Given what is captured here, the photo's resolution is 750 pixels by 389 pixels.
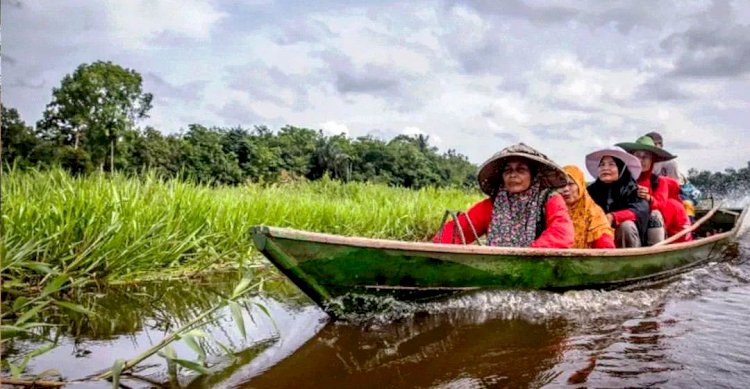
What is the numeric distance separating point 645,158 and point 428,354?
4305 millimetres

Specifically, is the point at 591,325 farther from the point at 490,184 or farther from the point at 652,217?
the point at 652,217

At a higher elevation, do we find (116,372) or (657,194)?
(657,194)

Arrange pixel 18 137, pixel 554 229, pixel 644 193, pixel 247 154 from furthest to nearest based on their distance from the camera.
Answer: pixel 247 154, pixel 18 137, pixel 644 193, pixel 554 229

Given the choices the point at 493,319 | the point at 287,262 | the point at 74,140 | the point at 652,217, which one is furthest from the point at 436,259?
the point at 74,140

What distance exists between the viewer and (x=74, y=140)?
39812 mm

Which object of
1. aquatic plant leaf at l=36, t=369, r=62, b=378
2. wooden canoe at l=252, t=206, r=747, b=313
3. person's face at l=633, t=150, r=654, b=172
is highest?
person's face at l=633, t=150, r=654, b=172

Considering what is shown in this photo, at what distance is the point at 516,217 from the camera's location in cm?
466

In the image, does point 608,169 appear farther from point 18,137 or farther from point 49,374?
point 18,137

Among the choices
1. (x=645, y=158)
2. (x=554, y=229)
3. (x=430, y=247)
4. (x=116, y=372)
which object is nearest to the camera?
(x=116, y=372)

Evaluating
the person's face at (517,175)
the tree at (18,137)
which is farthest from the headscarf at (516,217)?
the tree at (18,137)

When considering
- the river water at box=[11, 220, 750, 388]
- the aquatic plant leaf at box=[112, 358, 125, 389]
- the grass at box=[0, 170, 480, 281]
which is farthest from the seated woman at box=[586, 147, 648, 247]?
the aquatic plant leaf at box=[112, 358, 125, 389]

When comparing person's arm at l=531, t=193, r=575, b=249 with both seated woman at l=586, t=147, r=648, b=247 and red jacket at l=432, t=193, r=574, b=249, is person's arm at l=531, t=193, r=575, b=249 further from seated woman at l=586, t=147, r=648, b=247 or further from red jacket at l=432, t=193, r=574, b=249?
seated woman at l=586, t=147, r=648, b=247

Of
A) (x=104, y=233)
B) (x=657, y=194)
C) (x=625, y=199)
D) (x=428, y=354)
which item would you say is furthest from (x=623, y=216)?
(x=104, y=233)

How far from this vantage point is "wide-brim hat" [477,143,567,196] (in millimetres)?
4324
